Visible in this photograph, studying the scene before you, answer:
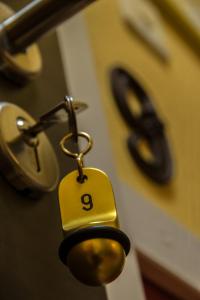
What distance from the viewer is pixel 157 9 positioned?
54.6 inches

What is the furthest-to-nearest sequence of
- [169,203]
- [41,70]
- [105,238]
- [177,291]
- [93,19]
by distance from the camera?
1. [93,19]
2. [169,203]
3. [177,291]
4. [41,70]
5. [105,238]

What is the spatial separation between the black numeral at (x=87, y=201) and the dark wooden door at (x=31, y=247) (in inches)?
3.4

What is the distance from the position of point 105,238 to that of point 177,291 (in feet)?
1.55

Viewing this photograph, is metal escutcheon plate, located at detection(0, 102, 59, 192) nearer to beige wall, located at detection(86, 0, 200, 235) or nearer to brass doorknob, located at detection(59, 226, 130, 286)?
brass doorknob, located at detection(59, 226, 130, 286)

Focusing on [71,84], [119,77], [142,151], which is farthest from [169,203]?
[71,84]

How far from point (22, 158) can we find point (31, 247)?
7 cm

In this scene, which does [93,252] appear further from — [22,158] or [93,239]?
[22,158]

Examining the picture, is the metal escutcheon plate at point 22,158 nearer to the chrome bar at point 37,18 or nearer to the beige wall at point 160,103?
the chrome bar at point 37,18

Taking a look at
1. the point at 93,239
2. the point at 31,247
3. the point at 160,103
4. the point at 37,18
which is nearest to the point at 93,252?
the point at 93,239

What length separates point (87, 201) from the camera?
37 centimetres

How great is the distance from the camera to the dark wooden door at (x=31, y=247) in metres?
0.42

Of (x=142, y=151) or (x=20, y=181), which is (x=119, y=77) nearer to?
(x=142, y=151)

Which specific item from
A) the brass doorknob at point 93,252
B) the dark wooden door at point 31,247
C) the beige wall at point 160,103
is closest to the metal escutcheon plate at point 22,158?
the dark wooden door at point 31,247

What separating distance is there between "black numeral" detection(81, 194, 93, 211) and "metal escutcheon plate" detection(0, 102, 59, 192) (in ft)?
0.29
